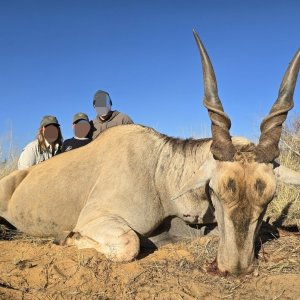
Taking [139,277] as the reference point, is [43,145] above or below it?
above

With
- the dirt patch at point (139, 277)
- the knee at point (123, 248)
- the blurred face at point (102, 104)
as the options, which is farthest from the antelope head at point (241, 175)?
the blurred face at point (102, 104)

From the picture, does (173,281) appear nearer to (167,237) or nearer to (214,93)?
(167,237)

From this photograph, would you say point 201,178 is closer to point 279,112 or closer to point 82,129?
point 279,112

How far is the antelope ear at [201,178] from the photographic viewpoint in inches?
155

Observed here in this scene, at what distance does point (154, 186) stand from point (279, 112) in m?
1.45

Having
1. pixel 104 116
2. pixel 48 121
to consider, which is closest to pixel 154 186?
pixel 48 121

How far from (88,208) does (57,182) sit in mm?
809

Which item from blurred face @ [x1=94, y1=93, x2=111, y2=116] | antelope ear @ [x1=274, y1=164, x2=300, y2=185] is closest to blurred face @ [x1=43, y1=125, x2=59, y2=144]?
blurred face @ [x1=94, y1=93, x2=111, y2=116]

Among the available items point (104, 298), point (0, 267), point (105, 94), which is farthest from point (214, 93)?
point (105, 94)

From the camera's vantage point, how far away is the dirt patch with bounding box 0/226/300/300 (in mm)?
3188

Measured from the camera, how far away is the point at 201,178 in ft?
13.0

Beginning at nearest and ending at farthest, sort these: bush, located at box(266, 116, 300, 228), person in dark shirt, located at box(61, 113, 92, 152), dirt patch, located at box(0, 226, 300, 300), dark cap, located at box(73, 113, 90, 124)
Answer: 1. dirt patch, located at box(0, 226, 300, 300)
2. bush, located at box(266, 116, 300, 228)
3. person in dark shirt, located at box(61, 113, 92, 152)
4. dark cap, located at box(73, 113, 90, 124)

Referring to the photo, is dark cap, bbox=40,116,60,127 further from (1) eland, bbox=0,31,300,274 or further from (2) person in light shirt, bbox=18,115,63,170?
(1) eland, bbox=0,31,300,274

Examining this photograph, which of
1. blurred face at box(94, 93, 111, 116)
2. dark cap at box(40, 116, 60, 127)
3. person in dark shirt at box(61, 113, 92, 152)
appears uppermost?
blurred face at box(94, 93, 111, 116)
